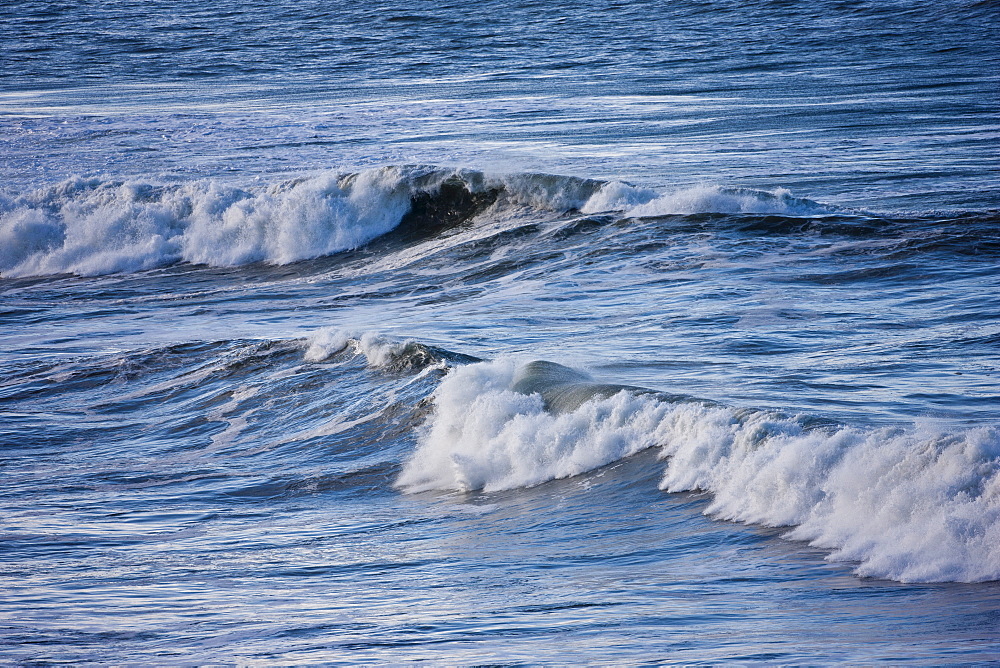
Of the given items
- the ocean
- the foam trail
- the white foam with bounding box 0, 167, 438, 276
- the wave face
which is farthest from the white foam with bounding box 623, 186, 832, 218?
the foam trail

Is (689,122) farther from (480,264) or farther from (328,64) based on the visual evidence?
(328,64)

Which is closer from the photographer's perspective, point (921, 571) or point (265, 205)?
point (921, 571)

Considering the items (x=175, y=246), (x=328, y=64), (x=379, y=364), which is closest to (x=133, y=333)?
(x=379, y=364)

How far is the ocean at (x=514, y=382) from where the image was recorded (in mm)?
5180

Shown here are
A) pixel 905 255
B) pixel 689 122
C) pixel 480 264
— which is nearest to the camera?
pixel 905 255

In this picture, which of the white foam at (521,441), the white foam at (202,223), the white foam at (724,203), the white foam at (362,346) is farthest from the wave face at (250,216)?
the white foam at (521,441)

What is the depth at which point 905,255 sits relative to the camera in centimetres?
1259

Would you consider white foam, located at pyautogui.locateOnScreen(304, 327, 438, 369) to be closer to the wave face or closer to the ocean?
the ocean

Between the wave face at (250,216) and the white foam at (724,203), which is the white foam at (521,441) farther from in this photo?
the wave face at (250,216)

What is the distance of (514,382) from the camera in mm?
8844

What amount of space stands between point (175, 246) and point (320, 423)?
34.5 feet

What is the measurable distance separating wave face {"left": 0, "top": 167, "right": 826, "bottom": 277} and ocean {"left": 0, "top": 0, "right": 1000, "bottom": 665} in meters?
0.06

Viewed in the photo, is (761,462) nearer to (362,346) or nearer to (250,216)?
(362,346)

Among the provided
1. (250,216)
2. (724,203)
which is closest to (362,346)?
(724,203)
